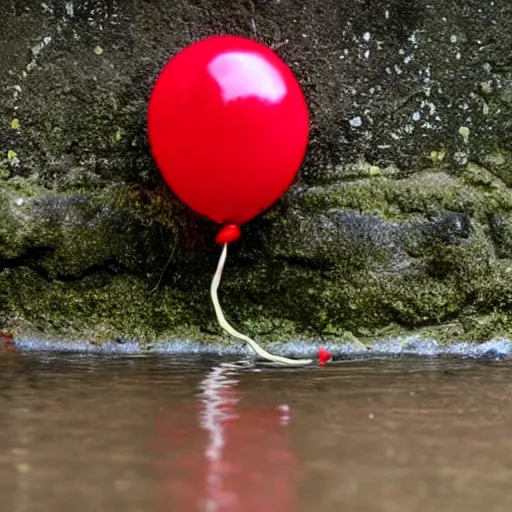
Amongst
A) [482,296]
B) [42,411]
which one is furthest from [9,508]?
[482,296]

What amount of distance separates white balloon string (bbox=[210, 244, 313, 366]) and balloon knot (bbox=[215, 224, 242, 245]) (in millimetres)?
15

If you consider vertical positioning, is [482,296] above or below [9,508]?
above

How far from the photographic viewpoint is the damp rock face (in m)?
1.42

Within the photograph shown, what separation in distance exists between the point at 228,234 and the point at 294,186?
0.19 metres

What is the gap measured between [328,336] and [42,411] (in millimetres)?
653

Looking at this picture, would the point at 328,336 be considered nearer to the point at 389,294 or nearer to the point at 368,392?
the point at 389,294

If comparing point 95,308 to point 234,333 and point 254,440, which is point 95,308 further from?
point 254,440

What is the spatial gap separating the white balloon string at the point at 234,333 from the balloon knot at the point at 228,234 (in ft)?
0.05

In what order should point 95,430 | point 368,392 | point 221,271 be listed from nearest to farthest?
point 95,430, point 368,392, point 221,271

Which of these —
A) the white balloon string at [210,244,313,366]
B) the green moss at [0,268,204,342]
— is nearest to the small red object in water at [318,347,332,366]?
the white balloon string at [210,244,313,366]

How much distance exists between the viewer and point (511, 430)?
0.83m

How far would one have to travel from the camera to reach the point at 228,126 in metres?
1.24

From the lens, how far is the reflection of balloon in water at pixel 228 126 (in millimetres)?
1239

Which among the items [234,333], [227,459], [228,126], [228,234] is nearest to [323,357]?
[234,333]
